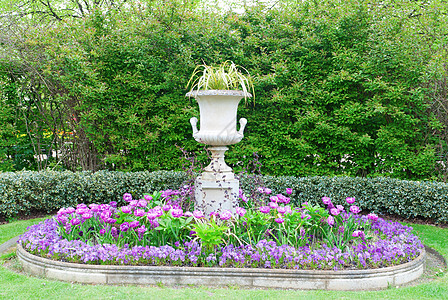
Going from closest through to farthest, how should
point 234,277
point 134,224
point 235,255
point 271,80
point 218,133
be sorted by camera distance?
point 234,277
point 235,255
point 134,224
point 218,133
point 271,80

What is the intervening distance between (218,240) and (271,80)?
3.36 meters

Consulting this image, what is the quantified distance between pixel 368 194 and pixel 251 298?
3.59 metres

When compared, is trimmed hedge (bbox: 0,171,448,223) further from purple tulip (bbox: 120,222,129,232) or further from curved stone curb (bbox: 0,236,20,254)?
purple tulip (bbox: 120,222,129,232)

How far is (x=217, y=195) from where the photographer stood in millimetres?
4238

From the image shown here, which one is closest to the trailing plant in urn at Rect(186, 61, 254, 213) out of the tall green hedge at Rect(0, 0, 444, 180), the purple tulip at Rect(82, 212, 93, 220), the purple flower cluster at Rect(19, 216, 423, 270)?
the purple flower cluster at Rect(19, 216, 423, 270)

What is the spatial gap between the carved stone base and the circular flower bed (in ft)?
0.66

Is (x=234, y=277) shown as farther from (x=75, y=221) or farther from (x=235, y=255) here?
(x=75, y=221)

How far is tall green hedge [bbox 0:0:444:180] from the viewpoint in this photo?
18.9 ft

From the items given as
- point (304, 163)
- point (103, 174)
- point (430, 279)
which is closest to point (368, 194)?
point (304, 163)

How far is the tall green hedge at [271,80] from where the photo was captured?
5773 mm

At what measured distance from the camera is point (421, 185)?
5.35 meters

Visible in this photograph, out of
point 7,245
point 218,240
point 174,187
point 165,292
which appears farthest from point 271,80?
point 7,245

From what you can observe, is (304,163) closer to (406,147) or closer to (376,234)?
(406,147)

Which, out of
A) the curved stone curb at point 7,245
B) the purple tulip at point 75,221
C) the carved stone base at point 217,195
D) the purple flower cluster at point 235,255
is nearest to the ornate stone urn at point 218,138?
the carved stone base at point 217,195
